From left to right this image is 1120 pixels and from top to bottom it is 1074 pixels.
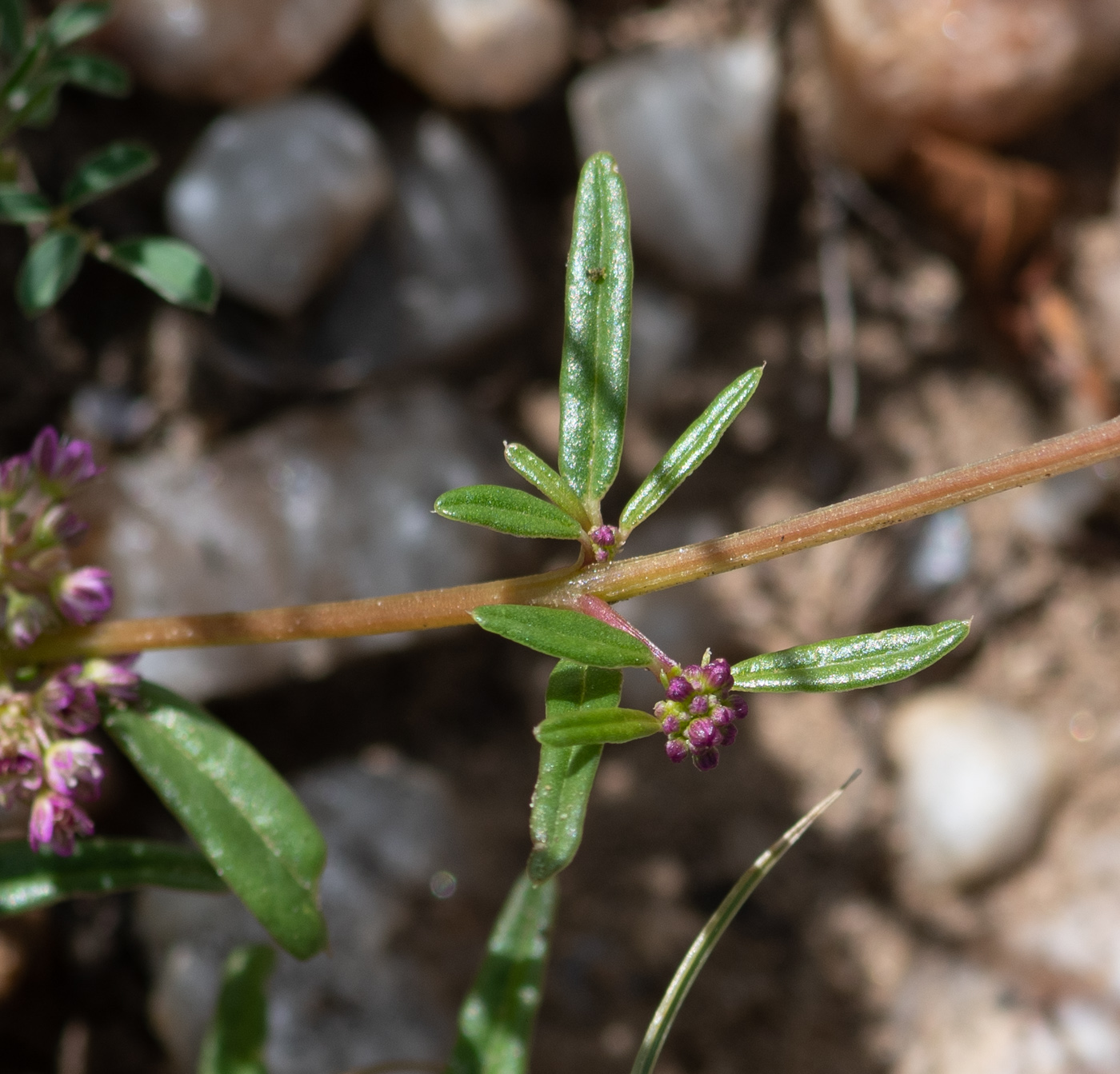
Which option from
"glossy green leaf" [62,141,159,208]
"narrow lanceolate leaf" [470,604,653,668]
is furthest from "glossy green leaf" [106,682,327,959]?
"glossy green leaf" [62,141,159,208]

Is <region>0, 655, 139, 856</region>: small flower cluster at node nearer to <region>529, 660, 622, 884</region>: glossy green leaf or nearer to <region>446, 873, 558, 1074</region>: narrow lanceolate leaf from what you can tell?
<region>529, 660, 622, 884</region>: glossy green leaf

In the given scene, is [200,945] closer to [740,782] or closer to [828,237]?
[740,782]

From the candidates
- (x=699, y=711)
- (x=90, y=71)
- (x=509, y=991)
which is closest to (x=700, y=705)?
(x=699, y=711)

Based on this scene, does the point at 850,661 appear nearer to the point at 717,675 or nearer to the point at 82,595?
the point at 717,675

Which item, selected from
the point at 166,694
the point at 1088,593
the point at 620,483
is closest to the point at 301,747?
the point at 620,483

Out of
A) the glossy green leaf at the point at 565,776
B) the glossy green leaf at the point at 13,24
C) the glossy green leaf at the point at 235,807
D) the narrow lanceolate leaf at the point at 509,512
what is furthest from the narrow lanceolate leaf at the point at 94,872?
the glossy green leaf at the point at 13,24

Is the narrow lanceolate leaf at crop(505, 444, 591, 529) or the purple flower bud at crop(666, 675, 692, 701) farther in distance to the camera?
the narrow lanceolate leaf at crop(505, 444, 591, 529)
